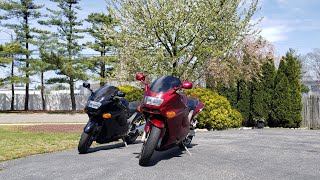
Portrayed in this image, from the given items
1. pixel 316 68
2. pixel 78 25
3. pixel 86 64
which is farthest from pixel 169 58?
pixel 316 68

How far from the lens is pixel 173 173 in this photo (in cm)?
554

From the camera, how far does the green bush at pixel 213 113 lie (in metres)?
15.0

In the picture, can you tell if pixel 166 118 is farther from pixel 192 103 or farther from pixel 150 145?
pixel 192 103

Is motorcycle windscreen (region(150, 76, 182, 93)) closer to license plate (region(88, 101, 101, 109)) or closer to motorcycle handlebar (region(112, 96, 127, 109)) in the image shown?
license plate (region(88, 101, 101, 109))

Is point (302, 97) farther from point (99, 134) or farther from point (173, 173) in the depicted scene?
point (173, 173)

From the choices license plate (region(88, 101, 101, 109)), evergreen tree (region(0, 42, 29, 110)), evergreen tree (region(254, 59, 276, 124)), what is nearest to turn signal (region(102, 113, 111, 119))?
license plate (region(88, 101, 101, 109))

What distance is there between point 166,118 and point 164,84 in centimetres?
59

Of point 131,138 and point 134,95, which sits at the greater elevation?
point 134,95

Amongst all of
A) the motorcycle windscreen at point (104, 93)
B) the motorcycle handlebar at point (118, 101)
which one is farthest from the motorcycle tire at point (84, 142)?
the motorcycle handlebar at point (118, 101)

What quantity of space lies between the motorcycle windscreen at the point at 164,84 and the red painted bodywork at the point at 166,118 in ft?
0.23

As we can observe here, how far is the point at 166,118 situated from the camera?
620 centimetres

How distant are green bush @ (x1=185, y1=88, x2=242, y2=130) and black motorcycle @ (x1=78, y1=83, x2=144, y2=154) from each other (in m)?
6.23

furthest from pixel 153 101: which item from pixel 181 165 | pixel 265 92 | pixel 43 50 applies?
pixel 43 50

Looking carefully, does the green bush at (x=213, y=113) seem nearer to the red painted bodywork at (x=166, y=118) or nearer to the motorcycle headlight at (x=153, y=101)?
the red painted bodywork at (x=166, y=118)
